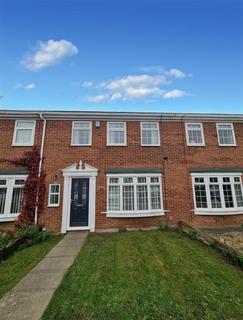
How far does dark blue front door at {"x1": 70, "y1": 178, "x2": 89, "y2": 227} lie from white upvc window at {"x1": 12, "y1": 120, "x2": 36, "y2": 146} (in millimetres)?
3439

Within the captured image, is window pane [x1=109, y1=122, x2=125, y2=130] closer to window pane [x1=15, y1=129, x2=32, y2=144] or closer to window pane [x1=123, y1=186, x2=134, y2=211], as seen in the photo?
window pane [x1=123, y1=186, x2=134, y2=211]

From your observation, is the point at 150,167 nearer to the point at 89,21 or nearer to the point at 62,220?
the point at 62,220

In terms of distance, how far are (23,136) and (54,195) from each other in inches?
152

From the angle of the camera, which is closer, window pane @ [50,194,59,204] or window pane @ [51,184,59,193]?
window pane @ [50,194,59,204]

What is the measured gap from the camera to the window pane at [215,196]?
33.2 feet

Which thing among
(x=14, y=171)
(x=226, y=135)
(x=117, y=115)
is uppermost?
(x=117, y=115)

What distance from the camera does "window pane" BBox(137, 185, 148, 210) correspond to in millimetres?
9891

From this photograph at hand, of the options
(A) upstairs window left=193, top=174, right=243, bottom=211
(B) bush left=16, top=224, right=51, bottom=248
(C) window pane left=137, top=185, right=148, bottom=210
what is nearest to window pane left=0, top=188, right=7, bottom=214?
(B) bush left=16, top=224, right=51, bottom=248

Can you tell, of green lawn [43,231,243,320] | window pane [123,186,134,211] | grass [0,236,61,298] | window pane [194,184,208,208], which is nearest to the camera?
green lawn [43,231,243,320]

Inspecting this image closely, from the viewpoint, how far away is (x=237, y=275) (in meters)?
4.65

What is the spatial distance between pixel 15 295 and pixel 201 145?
1063 centimetres

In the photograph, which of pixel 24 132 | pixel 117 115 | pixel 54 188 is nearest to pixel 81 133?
pixel 117 115

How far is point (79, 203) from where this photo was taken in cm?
955

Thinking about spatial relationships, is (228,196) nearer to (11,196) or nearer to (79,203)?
(79,203)
